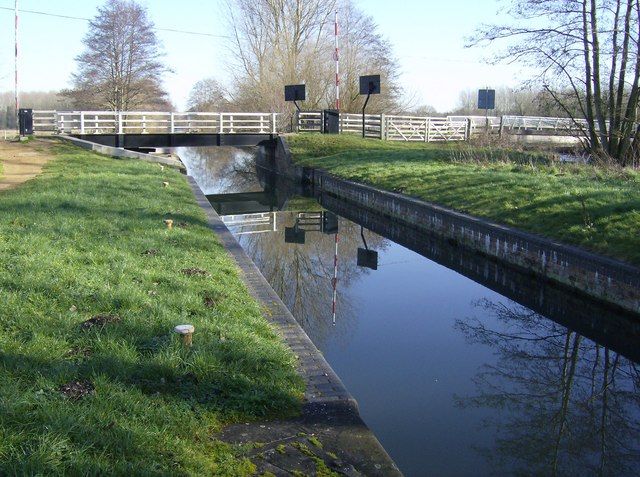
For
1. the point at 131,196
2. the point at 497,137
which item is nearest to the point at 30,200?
the point at 131,196

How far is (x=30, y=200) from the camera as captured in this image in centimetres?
1130

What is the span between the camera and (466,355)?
7586 millimetres

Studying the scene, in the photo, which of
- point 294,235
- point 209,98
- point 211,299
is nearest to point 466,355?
point 211,299

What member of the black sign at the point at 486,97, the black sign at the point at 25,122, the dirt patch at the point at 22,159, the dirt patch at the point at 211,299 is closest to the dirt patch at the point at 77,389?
the dirt patch at the point at 211,299

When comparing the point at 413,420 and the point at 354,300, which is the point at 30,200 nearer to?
the point at 354,300

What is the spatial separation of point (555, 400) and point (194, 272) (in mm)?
3802

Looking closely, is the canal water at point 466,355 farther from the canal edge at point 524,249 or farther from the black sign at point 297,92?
the black sign at point 297,92

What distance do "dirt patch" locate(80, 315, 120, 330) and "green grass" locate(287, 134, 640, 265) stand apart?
21.7 feet

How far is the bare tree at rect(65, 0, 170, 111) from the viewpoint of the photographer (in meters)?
42.6

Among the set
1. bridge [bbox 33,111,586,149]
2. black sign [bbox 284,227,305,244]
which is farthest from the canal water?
bridge [bbox 33,111,586,149]

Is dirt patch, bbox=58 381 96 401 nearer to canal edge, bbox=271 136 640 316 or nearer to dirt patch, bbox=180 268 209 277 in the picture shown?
dirt patch, bbox=180 268 209 277

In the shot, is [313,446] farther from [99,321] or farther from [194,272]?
[194,272]

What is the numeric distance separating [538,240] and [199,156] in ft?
134

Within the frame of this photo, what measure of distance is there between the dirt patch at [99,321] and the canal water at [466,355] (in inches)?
88.0
